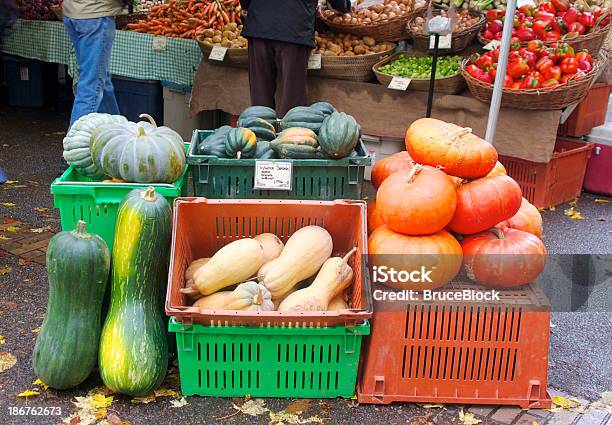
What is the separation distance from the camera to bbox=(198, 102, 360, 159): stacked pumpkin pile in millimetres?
3291

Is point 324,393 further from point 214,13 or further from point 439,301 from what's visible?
point 214,13

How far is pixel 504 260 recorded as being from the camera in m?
2.99

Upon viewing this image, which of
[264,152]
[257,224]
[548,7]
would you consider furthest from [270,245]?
[548,7]

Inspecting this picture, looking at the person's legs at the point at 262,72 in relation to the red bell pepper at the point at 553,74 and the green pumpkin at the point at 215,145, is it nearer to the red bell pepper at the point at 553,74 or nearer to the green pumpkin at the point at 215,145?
the red bell pepper at the point at 553,74

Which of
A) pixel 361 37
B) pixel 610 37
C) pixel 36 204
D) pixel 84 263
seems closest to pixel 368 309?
pixel 84 263

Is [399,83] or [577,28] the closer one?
[399,83]

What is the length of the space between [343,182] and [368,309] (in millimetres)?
777

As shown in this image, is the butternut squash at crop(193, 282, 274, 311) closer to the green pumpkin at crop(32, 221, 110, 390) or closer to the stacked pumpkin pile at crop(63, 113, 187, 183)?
the green pumpkin at crop(32, 221, 110, 390)

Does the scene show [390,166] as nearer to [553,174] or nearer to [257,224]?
[257,224]

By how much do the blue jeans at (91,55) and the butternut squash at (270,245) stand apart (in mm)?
3193

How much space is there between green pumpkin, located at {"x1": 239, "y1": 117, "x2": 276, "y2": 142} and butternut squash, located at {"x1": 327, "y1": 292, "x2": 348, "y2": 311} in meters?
0.94

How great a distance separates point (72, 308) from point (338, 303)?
1.13 metres

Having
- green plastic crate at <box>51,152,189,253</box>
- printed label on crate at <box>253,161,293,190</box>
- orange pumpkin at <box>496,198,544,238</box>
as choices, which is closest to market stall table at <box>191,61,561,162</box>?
orange pumpkin at <box>496,198,544,238</box>

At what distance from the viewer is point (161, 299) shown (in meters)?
3.16
